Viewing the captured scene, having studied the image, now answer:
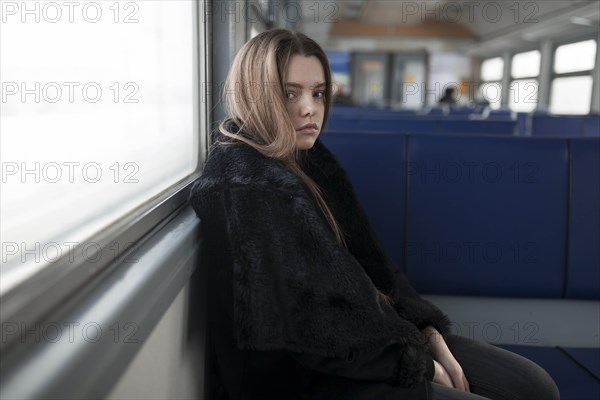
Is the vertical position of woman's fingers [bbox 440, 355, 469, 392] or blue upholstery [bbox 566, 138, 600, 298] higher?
blue upholstery [bbox 566, 138, 600, 298]

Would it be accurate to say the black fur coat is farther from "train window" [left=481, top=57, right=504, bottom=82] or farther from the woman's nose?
"train window" [left=481, top=57, right=504, bottom=82]

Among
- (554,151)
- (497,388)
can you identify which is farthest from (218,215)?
(554,151)

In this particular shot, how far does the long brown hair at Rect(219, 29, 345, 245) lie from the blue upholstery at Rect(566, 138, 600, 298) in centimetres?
97

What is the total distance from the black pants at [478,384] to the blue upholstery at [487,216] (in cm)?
49

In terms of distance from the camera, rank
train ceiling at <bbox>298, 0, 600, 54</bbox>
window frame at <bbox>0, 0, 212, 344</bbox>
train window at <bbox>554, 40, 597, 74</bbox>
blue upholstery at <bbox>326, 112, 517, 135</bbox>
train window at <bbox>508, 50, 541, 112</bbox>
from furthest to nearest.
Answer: train window at <bbox>508, 50, 541, 112</bbox>
train window at <bbox>554, 40, 597, 74</bbox>
train ceiling at <bbox>298, 0, 600, 54</bbox>
blue upholstery at <bbox>326, 112, 517, 135</bbox>
window frame at <bbox>0, 0, 212, 344</bbox>

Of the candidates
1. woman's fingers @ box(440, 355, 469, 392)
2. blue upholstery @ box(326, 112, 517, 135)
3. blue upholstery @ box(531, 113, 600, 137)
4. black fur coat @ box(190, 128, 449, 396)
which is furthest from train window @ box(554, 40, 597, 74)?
black fur coat @ box(190, 128, 449, 396)

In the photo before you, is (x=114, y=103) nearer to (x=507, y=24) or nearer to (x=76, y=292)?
(x=76, y=292)

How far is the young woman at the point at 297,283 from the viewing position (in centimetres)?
102

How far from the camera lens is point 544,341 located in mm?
1859

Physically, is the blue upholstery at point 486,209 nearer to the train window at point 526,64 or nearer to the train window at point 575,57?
the train window at point 575,57

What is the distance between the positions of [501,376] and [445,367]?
0.14 metres

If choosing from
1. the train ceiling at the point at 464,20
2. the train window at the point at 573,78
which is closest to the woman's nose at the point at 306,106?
the train ceiling at the point at 464,20

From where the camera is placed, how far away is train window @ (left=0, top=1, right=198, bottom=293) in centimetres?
68

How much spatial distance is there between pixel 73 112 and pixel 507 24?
14.0 meters
